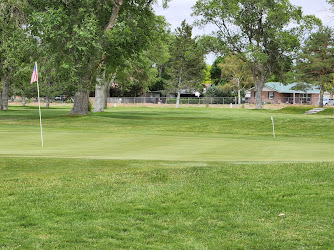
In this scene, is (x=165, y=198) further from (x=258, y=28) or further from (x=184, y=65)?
(x=184, y=65)

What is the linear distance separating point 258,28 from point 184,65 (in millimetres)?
23339

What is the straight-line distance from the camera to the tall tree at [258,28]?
3044 inches

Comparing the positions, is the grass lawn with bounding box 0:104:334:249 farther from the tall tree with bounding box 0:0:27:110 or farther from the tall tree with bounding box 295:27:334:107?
the tall tree with bounding box 295:27:334:107

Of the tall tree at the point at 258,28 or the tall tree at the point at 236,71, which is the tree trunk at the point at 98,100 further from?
the tall tree at the point at 236,71

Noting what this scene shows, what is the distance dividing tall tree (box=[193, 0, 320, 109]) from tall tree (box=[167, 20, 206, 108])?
1839 centimetres

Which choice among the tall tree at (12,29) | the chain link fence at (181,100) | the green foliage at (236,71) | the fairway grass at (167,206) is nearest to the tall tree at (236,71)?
the green foliage at (236,71)

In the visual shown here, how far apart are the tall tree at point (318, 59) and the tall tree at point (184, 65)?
901 inches

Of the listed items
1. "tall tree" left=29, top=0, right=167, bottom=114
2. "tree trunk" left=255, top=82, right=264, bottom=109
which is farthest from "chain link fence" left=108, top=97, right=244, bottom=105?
"tall tree" left=29, top=0, right=167, bottom=114

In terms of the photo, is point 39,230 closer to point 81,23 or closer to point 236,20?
point 81,23

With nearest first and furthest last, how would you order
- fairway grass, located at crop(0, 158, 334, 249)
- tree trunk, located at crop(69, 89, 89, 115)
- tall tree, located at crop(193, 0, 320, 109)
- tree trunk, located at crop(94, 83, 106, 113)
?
fairway grass, located at crop(0, 158, 334, 249), tree trunk, located at crop(69, 89, 89, 115), tree trunk, located at crop(94, 83, 106, 113), tall tree, located at crop(193, 0, 320, 109)

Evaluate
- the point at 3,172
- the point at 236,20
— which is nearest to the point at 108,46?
the point at 3,172

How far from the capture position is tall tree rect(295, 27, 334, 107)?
267 ft

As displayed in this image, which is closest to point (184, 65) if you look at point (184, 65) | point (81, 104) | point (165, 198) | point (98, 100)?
point (184, 65)

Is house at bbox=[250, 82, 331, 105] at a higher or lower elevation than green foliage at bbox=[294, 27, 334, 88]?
lower
